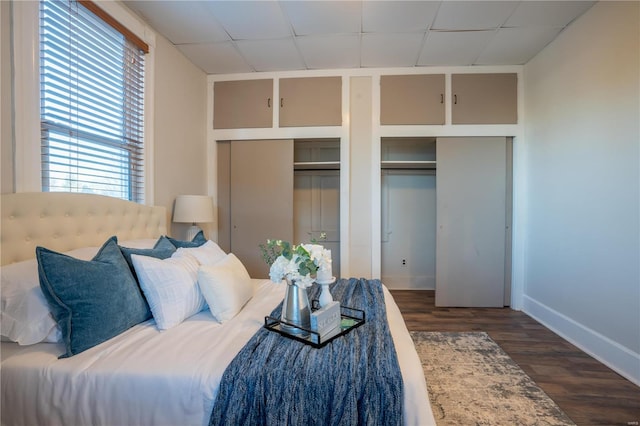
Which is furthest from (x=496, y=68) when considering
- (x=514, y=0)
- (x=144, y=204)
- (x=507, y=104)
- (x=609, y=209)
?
(x=144, y=204)

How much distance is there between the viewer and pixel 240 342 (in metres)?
1.28

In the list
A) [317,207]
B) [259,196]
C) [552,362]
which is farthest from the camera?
[317,207]

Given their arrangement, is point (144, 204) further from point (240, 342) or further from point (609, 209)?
point (609, 209)

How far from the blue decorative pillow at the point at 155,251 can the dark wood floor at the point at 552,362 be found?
7.69ft

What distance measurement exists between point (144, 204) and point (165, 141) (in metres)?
0.71

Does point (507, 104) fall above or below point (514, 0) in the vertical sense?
below

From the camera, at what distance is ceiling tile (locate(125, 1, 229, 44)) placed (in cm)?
229

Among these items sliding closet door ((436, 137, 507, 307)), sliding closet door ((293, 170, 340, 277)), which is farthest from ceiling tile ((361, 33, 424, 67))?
sliding closet door ((293, 170, 340, 277))

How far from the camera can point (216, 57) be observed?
3.11 meters

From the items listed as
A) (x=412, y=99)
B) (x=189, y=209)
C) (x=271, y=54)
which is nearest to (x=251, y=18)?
(x=271, y=54)

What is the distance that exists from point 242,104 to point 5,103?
2277mm

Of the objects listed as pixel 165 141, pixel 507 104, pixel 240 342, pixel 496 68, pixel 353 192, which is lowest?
pixel 240 342

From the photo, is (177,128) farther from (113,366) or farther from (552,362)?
(552,362)

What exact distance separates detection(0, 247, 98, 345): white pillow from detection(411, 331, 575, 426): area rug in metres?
2.03
